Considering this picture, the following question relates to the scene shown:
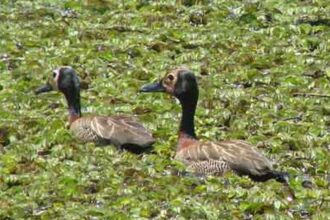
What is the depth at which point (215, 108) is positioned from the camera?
611 inches

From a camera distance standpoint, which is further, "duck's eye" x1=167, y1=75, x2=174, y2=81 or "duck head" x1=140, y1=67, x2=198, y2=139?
"duck's eye" x1=167, y1=75, x2=174, y2=81

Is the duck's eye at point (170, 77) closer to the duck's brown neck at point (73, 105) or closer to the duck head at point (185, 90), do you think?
the duck head at point (185, 90)

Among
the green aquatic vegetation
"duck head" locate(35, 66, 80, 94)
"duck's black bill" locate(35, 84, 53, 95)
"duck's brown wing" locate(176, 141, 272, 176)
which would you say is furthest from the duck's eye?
"duck's black bill" locate(35, 84, 53, 95)

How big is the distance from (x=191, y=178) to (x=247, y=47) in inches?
227

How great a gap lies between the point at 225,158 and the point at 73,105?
268 cm

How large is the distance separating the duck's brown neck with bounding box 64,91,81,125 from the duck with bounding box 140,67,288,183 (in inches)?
40.9

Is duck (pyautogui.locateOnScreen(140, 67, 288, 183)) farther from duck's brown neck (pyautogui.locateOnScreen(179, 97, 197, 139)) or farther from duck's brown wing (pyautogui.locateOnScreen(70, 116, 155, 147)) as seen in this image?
duck's brown wing (pyautogui.locateOnScreen(70, 116, 155, 147))

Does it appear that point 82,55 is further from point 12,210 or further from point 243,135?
point 12,210

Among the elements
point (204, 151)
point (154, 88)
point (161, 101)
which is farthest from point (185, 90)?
point (161, 101)

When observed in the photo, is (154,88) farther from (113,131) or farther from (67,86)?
(67,86)

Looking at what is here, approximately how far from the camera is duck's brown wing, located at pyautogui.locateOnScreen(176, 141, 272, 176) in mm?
12781

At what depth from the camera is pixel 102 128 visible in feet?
46.0

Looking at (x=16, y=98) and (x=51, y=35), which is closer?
(x=16, y=98)

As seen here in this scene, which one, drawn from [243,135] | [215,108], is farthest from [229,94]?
[243,135]
